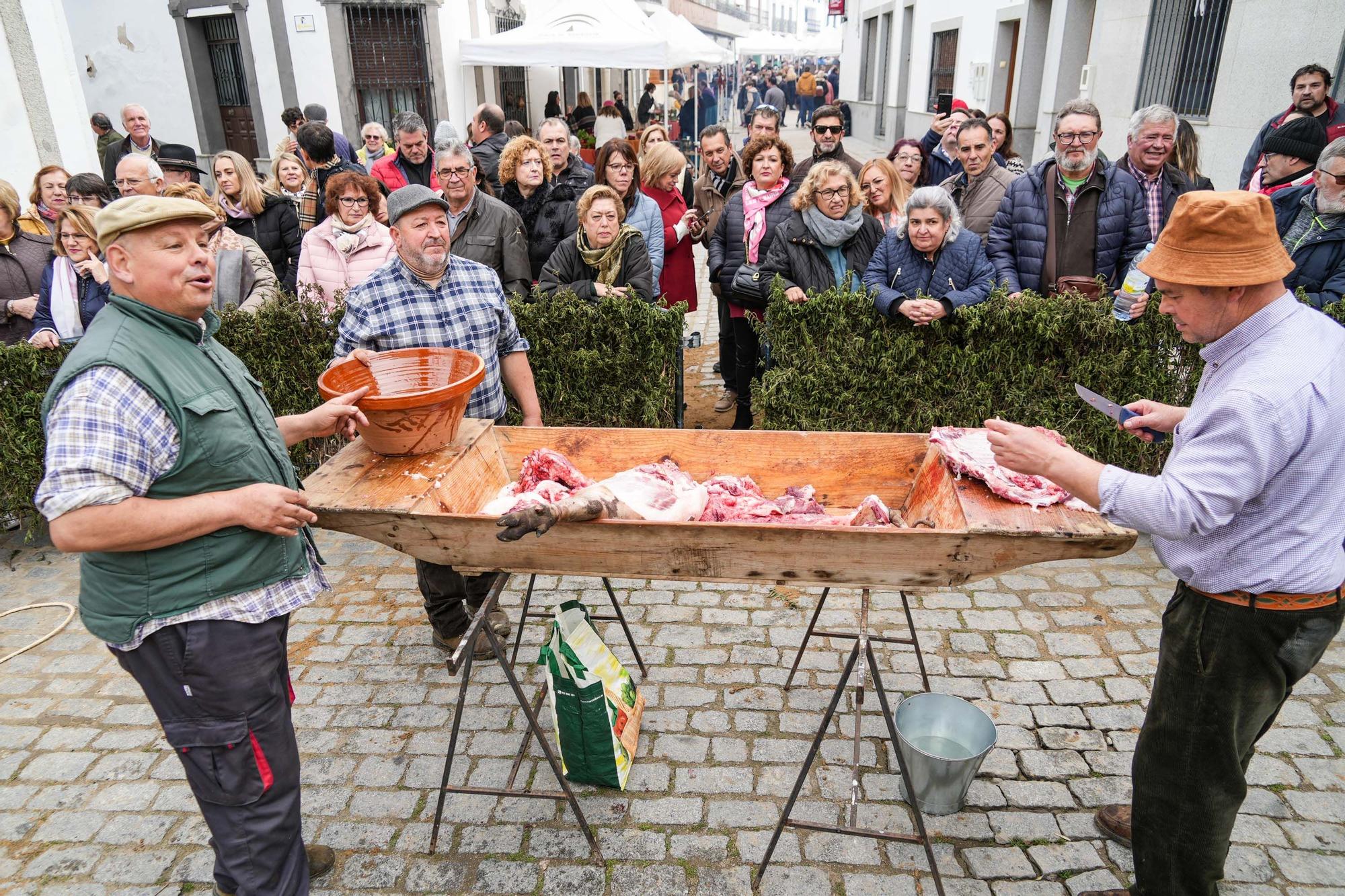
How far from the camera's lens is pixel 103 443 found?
7.63ft

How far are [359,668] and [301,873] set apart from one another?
5.25 ft

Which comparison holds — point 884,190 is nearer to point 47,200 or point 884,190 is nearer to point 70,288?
point 70,288

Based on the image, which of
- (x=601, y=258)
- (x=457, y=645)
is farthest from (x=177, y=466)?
(x=601, y=258)

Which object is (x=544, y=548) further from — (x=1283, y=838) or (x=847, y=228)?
(x=847, y=228)

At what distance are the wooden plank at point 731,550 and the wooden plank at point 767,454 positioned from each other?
88 centimetres

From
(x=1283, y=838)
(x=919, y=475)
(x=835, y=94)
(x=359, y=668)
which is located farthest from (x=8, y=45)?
(x=835, y=94)

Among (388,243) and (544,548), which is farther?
(388,243)

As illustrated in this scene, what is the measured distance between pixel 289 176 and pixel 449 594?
527 centimetres

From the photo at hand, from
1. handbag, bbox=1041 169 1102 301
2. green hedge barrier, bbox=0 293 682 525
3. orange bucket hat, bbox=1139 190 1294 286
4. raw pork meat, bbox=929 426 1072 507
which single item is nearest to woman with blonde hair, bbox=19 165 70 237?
green hedge barrier, bbox=0 293 682 525

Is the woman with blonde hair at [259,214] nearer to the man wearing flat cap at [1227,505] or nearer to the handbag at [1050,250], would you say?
the handbag at [1050,250]

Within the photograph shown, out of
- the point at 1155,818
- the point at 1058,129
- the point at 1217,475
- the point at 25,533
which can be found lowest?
the point at 25,533

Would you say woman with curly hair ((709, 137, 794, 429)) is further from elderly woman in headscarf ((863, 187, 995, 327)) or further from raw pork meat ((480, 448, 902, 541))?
raw pork meat ((480, 448, 902, 541))

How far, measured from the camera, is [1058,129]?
5.65 metres

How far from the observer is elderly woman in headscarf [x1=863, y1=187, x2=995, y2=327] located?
536 cm
